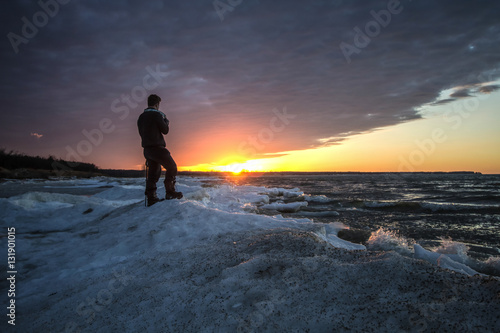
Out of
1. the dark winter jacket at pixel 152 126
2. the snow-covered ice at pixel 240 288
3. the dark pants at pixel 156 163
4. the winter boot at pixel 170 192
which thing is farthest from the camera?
the winter boot at pixel 170 192

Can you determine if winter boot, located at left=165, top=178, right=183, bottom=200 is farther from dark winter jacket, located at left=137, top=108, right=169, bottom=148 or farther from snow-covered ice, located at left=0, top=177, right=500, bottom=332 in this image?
snow-covered ice, located at left=0, top=177, right=500, bottom=332

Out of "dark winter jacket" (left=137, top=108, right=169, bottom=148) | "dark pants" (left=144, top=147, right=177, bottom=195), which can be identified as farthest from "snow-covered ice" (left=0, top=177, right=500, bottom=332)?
"dark winter jacket" (left=137, top=108, right=169, bottom=148)

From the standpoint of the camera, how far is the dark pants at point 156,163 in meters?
6.76

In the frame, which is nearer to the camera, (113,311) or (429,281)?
(429,281)

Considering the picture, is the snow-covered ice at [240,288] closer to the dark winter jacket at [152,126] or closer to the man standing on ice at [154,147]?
the man standing on ice at [154,147]

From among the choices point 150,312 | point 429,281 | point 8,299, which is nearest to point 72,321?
point 150,312

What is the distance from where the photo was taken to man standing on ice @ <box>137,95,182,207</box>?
6523 millimetres

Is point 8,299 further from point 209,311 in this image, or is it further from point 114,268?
point 209,311

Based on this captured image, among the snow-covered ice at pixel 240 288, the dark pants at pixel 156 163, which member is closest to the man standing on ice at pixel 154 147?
the dark pants at pixel 156 163

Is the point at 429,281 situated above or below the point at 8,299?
above

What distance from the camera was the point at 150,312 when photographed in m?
1.92

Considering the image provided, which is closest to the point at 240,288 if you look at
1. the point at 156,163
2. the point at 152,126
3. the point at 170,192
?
the point at 170,192

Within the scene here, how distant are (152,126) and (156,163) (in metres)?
1.06

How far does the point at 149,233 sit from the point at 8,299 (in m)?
1.76
